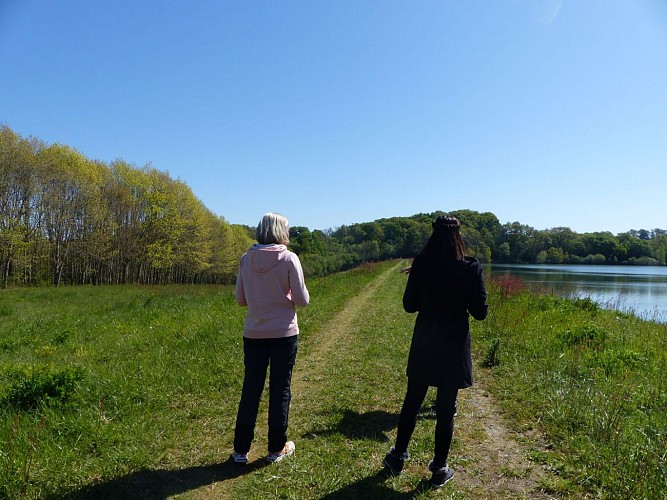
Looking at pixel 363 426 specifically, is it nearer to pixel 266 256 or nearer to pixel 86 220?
pixel 266 256

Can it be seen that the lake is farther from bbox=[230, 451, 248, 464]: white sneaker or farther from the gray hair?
bbox=[230, 451, 248, 464]: white sneaker

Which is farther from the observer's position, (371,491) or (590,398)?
(590,398)

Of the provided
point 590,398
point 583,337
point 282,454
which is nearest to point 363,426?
point 282,454

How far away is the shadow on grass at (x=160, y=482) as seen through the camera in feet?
9.56

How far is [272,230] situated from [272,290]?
0.53m

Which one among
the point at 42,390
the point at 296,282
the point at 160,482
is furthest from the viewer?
the point at 42,390

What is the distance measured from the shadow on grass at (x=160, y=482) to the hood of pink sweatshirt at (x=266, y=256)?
1.75 meters

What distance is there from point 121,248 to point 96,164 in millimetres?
9027

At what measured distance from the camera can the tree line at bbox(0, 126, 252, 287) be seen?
31234 millimetres

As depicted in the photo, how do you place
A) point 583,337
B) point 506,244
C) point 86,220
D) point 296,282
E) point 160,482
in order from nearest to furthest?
1. point 160,482
2. point 296,282
3. point 583,337
4. point 86,220
5. point 506,244

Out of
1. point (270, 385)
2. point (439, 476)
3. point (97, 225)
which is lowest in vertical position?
point (439, 476)

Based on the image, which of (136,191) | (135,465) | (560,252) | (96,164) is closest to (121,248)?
(136,191)

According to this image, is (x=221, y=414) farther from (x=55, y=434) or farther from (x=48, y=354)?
(x=48, y=354)

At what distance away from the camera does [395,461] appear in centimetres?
328
